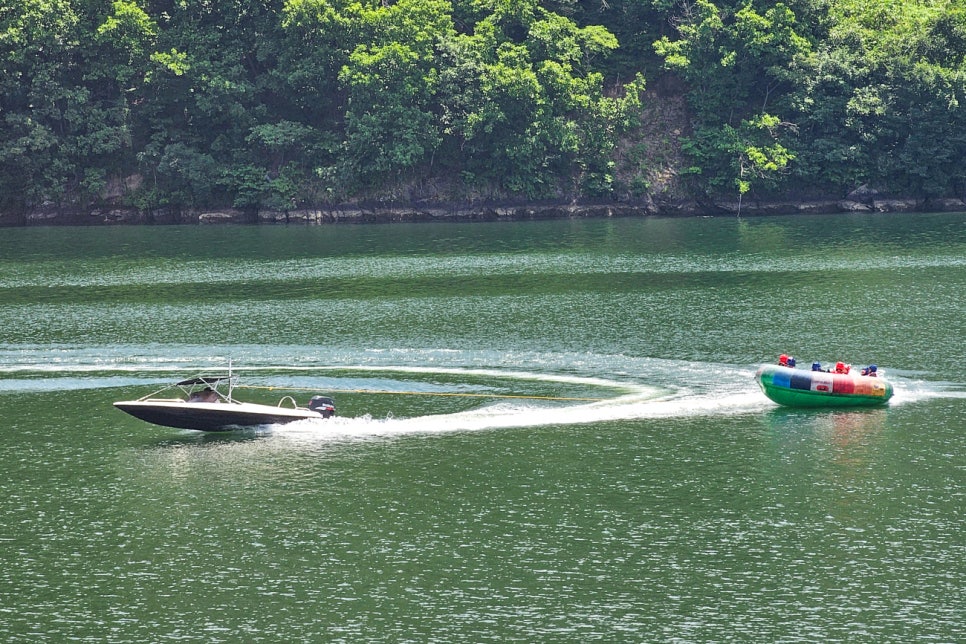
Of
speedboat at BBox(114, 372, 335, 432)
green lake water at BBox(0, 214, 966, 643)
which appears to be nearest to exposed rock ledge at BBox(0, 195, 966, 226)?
green lake water at BBox(0, 214, 966, 643)

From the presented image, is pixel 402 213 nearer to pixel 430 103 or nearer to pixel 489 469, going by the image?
pixel 430 103

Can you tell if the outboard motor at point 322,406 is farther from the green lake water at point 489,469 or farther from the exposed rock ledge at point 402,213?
the exposed rock ledge at point 402,213

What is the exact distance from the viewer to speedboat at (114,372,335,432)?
4575 cm

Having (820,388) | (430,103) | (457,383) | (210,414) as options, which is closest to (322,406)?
(210,414)

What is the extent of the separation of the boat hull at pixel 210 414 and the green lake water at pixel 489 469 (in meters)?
0.51

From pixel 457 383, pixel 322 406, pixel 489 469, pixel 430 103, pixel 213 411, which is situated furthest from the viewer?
pixel 430 103

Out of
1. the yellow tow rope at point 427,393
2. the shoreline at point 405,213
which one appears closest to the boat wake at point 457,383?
the yellow tow rope at point 427,393

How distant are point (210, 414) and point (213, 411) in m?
0.22

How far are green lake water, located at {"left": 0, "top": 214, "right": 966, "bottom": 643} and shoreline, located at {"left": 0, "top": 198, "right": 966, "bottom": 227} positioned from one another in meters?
51.1

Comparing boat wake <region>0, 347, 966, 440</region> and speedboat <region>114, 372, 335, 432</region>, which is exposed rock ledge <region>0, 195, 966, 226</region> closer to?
boat wake <region>0, 347, 966, 440</region>

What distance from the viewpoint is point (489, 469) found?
4066 centimetres

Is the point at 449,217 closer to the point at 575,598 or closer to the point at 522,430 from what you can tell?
the point at 522,430

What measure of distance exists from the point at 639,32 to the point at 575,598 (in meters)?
119

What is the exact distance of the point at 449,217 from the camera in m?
132
